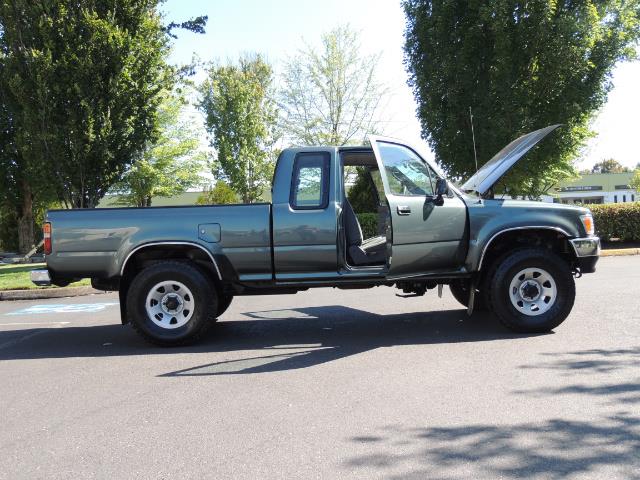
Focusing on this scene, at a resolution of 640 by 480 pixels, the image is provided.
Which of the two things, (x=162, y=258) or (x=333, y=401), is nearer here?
(x=333, y=401)

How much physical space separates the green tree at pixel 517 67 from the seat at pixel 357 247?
1009 centimetres

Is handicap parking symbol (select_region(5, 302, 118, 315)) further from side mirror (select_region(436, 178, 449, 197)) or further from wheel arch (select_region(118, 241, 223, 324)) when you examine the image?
side mirror (select_region(436, 178, 449, 197))

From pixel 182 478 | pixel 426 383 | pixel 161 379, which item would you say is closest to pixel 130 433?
pixel 182 478

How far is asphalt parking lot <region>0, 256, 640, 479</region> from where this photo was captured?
10.3 feet

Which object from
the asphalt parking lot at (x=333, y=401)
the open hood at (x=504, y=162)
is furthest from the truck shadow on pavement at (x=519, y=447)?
the open hood at (x=504, y=162)

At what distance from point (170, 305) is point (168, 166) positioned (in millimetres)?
30806

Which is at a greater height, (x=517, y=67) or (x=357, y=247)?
(x=517, y=67)

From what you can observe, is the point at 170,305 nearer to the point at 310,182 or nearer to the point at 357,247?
the point at 310,182

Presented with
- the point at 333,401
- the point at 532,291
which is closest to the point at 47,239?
the point at 333,401

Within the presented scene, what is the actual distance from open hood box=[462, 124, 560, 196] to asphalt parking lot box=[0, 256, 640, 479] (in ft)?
5.56

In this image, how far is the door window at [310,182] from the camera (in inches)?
240

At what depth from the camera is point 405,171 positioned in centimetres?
625

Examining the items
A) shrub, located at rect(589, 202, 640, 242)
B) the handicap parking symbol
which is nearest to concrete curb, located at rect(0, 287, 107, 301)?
the handicap parking symbol

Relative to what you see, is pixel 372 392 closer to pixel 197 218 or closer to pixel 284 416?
pixel 284 416
